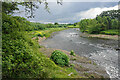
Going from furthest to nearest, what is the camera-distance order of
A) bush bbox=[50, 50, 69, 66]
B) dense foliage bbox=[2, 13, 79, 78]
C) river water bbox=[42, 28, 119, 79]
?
1. river water bbox=[42, 28, 119, 79]
2. bush bbox=[50, 50, 69, 66]
3. dense foliage bbox=[2, 13, 79, 78]

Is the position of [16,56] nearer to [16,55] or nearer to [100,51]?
[16,55]

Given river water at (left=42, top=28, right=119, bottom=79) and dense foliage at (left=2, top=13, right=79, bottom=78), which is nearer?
dense foliage at (left=2, top=13, right=79, bottom=78)

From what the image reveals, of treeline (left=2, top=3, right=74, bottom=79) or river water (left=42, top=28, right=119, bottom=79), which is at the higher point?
treeline (left=2, top=3, right=74, bottom=79)

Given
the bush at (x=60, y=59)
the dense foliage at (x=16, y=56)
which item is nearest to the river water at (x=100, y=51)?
the bush at (x=60, y=59)

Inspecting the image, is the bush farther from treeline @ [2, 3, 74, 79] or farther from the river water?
the river water

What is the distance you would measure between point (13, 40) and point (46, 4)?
4.09 meters

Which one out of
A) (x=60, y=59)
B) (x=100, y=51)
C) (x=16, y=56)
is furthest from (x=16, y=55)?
(x=100, y=51)

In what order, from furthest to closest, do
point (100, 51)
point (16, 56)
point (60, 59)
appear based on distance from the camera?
point (100, 51), point (60, 59), point (16, 56)

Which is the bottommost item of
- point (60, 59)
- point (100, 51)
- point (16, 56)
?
point (100, 51)

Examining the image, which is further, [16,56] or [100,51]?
[100,51]

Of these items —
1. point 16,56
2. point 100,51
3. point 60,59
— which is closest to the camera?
point 16,56

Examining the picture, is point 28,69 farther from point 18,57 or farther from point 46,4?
point 46,4

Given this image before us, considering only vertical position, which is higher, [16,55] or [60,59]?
[16,55]

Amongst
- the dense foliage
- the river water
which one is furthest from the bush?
the river water
